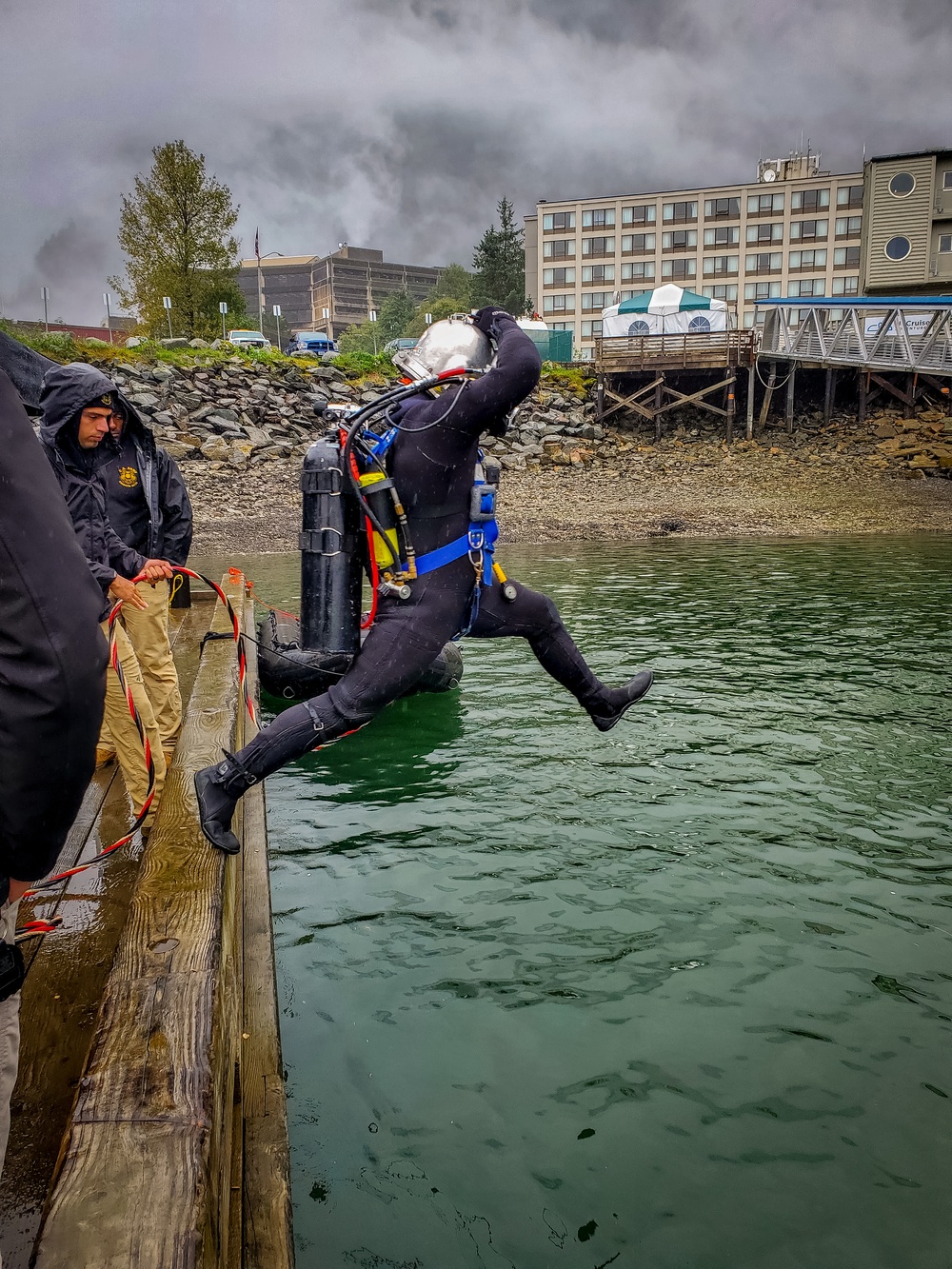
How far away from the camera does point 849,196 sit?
79.3 meters

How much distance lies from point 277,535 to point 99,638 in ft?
79.1

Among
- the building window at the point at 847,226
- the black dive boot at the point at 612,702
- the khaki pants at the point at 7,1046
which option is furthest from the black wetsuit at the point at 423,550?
the building window at the point at 847,226

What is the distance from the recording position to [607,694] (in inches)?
221

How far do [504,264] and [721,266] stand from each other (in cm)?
1920

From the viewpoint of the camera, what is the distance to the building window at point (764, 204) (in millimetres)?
80688

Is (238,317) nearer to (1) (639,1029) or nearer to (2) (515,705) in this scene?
(2) (515,705)

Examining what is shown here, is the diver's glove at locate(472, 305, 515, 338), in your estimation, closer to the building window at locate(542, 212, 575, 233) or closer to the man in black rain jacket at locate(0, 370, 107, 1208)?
the man in black rain jacket at locate(0, 370, 107, 1208)

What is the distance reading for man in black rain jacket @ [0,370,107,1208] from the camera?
56.1 inches

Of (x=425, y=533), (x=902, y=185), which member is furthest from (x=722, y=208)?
(x=425, y=533)

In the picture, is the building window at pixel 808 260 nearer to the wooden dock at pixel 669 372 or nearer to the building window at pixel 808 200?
the building window at pixel 808 200

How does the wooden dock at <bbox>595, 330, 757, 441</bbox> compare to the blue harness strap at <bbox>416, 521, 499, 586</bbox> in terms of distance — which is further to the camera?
the wooden dock at <bbox>595, 330, 757, 441</bbox>

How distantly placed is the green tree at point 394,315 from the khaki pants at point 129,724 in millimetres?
88881

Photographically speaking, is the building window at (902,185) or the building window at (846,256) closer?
the building window at (902,185)

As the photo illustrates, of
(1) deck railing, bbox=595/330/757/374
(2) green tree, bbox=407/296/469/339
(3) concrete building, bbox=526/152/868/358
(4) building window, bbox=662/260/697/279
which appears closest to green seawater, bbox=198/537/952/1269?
(1) deck railing, bbox=595/330/757/374
